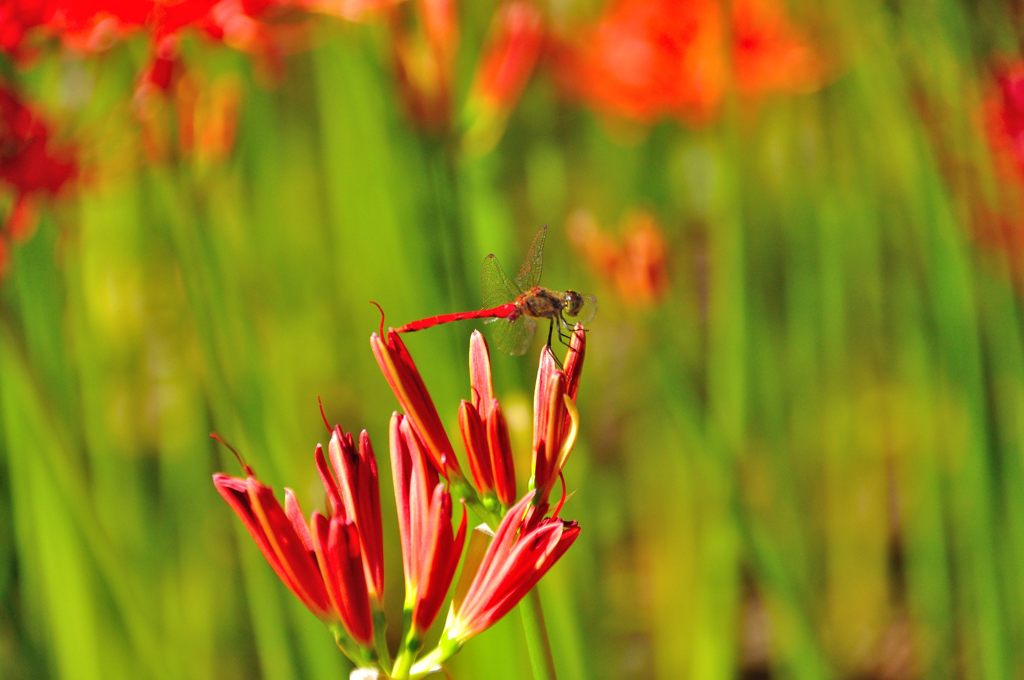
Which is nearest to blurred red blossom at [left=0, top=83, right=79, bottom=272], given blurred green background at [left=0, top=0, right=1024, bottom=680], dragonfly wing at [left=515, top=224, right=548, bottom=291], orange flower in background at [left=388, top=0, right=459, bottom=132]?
blurred green background at [left=0, top=0, right=1024, bottom=680]

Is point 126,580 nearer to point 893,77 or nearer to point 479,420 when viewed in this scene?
point 479,420

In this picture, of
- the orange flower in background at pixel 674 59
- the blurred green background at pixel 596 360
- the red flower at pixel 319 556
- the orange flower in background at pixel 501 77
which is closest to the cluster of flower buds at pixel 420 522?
the red flower at pixel 319 556

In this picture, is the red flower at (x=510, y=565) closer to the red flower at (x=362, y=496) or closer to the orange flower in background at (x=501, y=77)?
the red flower at (x=362, y=496)

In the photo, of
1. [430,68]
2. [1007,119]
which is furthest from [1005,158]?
[430,68]

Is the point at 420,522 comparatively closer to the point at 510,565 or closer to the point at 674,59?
the point at 510,565

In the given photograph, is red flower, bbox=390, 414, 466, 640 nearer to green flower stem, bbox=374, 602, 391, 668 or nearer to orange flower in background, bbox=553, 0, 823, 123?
green flower stem, bbox=374, 602, 391, 668
